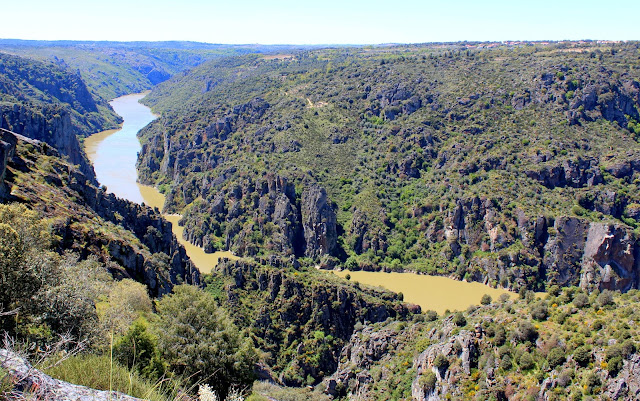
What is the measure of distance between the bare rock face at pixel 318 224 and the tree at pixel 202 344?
39.6 metres

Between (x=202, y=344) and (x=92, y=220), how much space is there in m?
18.2

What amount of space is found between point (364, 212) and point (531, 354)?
1502 inches

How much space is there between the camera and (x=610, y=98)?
66812mm

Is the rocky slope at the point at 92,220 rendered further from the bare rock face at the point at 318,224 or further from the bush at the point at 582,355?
the bush at the point at 582,355

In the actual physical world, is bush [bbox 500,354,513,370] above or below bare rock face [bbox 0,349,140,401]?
below

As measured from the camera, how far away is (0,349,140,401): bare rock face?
6.09 meters

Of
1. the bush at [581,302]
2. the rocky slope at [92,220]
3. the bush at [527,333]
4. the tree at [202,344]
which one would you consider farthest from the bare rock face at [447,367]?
the rocky slope at [92,220]

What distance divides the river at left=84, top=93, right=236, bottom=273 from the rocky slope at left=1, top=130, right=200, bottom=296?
36.7ft

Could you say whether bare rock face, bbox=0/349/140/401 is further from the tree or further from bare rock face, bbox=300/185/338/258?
bare rock face, bbox=300/185/338/258

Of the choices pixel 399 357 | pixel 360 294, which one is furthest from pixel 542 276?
pixel 399 357

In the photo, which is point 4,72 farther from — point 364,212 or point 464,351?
point 464,351

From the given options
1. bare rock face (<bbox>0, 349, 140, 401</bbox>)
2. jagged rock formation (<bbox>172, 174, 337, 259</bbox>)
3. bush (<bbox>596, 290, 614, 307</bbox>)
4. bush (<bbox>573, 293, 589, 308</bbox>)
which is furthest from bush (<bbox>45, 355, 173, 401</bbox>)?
jagged rock formation (<bbox>172, 174, 337, 259</bbox>)

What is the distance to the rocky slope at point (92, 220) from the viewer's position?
87.4ft

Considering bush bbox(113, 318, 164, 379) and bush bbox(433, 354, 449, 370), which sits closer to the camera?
bush bbox(113, 318, 164, 379)
